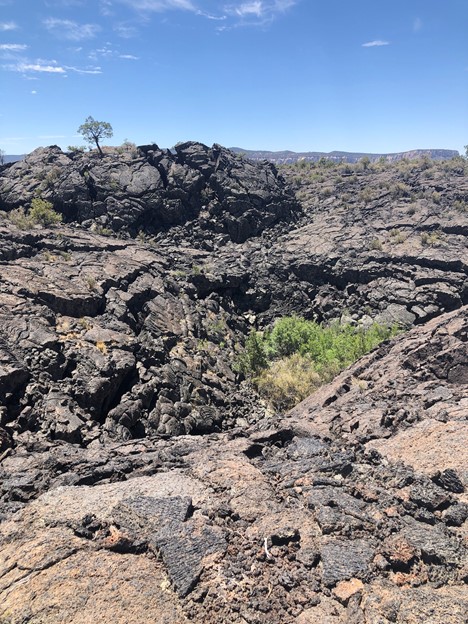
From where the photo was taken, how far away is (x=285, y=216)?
53000mm

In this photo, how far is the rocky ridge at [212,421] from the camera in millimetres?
6785

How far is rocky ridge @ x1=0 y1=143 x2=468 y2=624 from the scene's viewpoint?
6.79m

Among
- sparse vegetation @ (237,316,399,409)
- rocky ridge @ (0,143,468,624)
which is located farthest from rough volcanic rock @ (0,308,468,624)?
sparse vegetation @ (237,316,399,409)

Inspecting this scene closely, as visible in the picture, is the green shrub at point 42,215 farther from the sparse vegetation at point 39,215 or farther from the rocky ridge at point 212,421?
the rocky ridge at point 212,421

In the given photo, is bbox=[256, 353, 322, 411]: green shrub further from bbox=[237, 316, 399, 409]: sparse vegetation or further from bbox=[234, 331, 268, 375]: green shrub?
bbox=[234, 331, 268, 375]: green shrub

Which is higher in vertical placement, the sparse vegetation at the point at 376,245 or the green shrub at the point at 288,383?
the sparse vegetation at the point at 376,245

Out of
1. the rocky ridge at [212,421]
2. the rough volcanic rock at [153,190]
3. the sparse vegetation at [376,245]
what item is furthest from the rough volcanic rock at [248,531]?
the rough volcanic rock at [153,190]

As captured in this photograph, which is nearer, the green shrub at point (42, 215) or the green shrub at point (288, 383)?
the green shrub at point (288, 383)

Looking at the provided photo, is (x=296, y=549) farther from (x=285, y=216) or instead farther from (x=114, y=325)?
(x=285, y=216)

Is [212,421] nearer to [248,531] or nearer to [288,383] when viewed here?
[288,383]

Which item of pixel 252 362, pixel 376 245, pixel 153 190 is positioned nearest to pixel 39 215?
pixel 153 190

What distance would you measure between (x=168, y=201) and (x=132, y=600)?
4592 centimetres

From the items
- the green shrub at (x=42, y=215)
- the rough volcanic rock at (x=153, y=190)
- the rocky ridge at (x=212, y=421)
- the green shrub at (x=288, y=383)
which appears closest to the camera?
the rocky ridge at (x=212, y=421)

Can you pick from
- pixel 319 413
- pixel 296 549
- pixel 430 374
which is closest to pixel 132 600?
pixel 296 549
